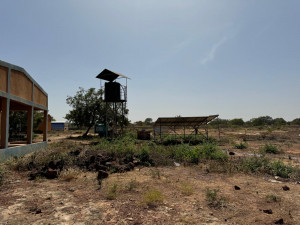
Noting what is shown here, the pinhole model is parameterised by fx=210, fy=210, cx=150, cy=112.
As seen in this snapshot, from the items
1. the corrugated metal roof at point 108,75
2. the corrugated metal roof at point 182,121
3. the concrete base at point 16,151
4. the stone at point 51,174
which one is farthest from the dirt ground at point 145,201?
the corrugated metal roof at point 108,75

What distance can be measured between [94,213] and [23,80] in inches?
419

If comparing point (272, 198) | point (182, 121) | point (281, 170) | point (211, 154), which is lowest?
point (272, 198)

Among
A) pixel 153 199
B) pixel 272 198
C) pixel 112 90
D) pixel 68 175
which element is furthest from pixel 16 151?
pixel 112 90

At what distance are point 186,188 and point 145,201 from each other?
148cm

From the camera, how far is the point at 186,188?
618cm

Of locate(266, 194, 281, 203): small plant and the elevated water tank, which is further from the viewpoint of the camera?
the elevated water tank

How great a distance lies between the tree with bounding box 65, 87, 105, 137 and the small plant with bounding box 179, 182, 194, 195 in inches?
952

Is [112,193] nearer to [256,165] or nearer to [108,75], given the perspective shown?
[256,165]

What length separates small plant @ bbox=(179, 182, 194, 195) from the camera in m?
5.90

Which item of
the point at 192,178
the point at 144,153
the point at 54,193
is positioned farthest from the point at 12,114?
the point at 192,178

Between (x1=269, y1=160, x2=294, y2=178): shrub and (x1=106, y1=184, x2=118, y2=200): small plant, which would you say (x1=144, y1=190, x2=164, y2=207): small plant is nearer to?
(x1=106, y1=184, x2=118, y2=200): small plant

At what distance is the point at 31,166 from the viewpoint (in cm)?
882

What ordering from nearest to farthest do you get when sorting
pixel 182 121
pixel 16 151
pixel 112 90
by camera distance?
pixel 16 151 < pixel 182 121 < pixel 112 90

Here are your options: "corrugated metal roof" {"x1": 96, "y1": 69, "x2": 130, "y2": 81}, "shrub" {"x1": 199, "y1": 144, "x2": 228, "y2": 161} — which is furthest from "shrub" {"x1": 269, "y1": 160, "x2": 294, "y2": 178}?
"corrugated metal roof" {"x1": 96, "y1": 69, "x2": 130, "y2": 81}
